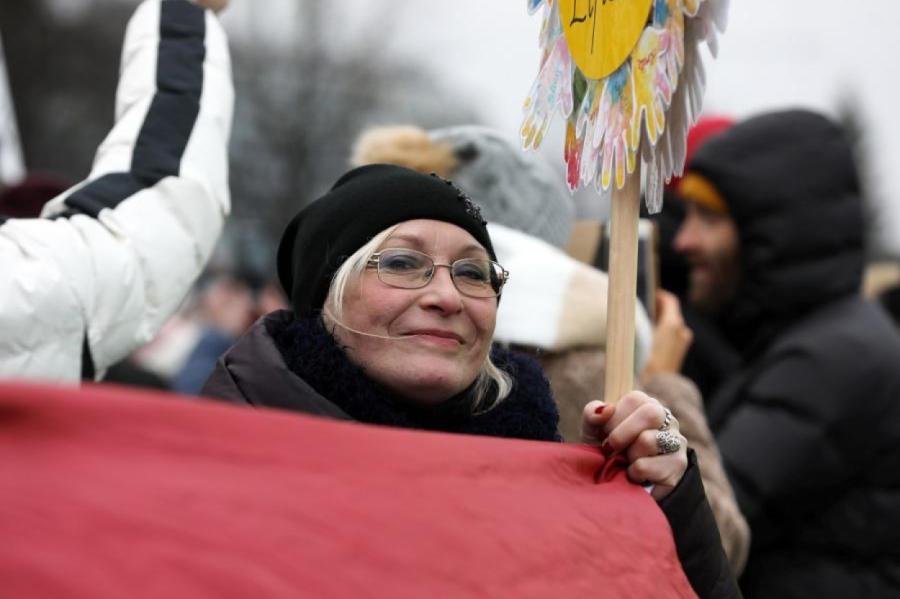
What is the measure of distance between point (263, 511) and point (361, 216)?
2.92 feet

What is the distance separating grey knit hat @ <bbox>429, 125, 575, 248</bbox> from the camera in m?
3.30

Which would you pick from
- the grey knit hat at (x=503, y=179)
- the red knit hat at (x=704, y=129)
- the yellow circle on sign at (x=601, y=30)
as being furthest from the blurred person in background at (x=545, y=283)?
the red knit hat at (x=704, y=129)

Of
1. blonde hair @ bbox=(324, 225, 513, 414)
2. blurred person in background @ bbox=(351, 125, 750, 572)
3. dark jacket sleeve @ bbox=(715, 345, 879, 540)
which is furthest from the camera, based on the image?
dark jacket sleeve @ bbox=(715, 345, 879, 540)

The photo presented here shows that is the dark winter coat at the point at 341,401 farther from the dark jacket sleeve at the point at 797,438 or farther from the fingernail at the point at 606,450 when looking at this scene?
the dark jacket sleeve at the point at 797,438

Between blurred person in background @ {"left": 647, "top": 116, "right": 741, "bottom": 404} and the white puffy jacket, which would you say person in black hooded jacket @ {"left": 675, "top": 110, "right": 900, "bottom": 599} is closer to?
blurred person in background @ {"left": 647, "top": 116, "right": 741, "bottom": 404}

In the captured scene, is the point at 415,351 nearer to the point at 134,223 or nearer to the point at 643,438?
the point at 643,438

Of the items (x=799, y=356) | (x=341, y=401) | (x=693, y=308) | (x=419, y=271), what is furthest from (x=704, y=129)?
(x=341, y=401)

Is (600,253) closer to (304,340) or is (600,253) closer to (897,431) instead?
(897,431)

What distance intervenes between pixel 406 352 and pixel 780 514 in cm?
175

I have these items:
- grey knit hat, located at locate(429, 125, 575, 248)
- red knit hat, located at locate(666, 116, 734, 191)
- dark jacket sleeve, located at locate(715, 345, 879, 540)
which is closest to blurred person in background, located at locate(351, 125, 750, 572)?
grey knit hat, located at locate(429, 125, 575, 248)

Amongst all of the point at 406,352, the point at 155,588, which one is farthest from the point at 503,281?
the point at 155,588

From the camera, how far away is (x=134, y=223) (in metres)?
A: 2.48

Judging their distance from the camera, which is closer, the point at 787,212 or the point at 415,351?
the point at 415,351

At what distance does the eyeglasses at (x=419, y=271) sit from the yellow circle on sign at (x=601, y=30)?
41cm
